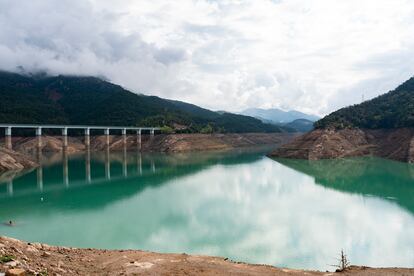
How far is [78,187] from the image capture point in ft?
157

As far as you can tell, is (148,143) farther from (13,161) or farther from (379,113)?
(379,113)

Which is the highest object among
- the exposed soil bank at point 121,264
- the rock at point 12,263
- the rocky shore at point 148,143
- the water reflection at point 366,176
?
the rocky shore at point 148,143

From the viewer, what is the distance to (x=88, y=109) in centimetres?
14275

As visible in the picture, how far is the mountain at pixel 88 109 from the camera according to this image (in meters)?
119

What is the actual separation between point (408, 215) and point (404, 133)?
5263cm

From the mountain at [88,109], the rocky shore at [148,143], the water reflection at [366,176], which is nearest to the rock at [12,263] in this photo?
the water reflection at [366,176]

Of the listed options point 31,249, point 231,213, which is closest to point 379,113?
point 231,213

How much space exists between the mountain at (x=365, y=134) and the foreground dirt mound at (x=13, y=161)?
52.6 m

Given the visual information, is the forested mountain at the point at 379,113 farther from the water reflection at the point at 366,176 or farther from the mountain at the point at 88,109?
the mountain at the point at 88,109

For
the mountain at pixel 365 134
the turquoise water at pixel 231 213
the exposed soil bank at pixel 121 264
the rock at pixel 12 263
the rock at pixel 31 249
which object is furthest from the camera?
the mountain at pixel 365 134

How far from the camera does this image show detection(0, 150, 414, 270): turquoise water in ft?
72.0

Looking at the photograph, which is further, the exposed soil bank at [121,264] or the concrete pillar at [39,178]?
the concrete pillar at [39,178]

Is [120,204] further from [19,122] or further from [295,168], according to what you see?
[19,122]

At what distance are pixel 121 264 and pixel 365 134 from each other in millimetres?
82761
